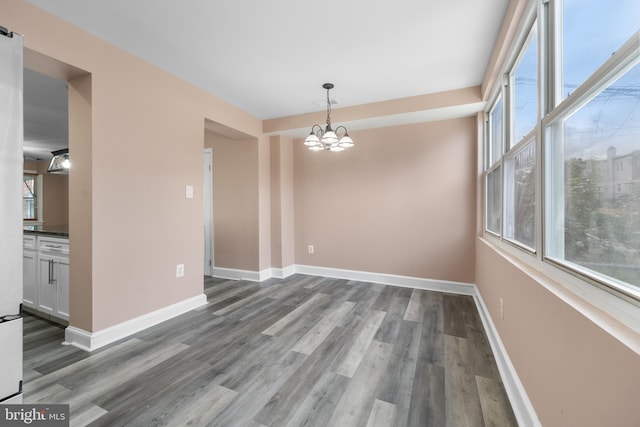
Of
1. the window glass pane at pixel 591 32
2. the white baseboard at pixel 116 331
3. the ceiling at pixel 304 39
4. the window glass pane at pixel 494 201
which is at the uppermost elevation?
the ceiling at pixel 304 39

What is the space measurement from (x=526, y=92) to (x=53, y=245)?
4.15 m

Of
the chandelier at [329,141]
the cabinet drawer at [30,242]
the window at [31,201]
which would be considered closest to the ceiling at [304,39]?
the chandelier at [329,141]

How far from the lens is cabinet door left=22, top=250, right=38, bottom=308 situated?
2.71 meters

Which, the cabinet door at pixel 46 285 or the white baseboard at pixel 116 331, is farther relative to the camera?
the cabinet door at pixel 46 285

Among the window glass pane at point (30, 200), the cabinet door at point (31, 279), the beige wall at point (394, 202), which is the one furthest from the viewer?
the window glass pane at point (30, 200)

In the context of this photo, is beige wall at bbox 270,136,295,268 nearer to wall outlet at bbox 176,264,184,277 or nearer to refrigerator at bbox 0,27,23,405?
wall outlet at bbox 176,264,184,277

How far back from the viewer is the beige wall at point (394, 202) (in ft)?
11.6

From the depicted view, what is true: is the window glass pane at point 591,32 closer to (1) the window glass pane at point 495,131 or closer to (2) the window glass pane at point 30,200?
(1) the window glass pane at point 495,131

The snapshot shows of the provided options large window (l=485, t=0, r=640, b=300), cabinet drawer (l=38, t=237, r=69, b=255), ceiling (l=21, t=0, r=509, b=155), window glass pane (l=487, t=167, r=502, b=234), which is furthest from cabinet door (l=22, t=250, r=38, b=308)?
window glass pane (l=487, t=167, r=502, b=234)

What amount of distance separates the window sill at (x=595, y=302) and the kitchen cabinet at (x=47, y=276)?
3.55 meters

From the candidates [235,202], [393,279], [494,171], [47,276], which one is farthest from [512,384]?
[47,276]

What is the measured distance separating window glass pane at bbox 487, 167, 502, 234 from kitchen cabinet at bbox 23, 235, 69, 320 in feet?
13.2

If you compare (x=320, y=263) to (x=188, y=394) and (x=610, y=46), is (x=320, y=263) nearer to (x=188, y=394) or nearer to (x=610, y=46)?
(x=188, y=394)

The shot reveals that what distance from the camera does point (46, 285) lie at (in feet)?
8.58
